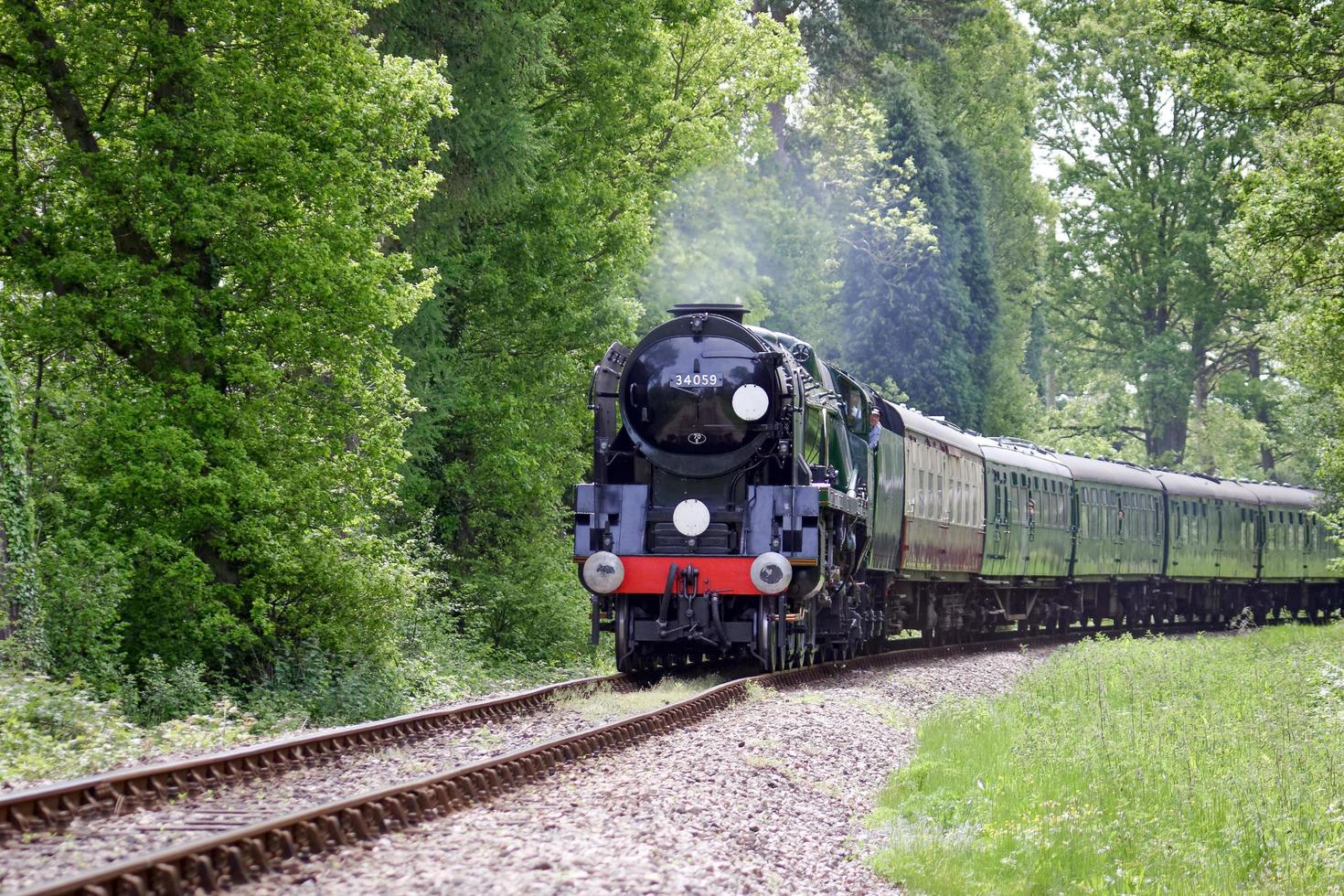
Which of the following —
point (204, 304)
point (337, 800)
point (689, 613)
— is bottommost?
point (337, 800)

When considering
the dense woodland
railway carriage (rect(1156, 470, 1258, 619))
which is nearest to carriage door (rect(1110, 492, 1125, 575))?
railway carriage (rect(1156, 470, 1258, 619))

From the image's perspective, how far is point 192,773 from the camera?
8180 mm

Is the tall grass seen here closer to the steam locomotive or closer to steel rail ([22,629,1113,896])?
steel rail ([22,629,1113,896])

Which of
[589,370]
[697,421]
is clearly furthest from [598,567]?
[589,370]

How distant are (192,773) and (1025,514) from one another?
70.9ft

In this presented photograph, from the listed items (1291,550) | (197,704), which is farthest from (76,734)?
(1291,550)

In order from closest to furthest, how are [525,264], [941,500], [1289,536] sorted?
1. [941,500]
2. [525,264]
3. [1289,536]

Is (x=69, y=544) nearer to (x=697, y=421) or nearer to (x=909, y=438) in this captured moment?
(x=697, y=421)

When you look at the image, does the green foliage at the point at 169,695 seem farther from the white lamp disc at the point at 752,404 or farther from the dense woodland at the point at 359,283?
the white lamp disc at the point at 752,404

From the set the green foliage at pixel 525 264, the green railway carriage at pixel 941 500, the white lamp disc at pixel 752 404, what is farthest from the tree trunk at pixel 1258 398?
the white lamp disc at pixel 752 404

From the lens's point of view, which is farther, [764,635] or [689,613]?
[764,635]

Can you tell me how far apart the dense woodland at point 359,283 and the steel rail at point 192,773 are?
2.84 metres

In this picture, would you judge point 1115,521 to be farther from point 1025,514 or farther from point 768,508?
point 768,508

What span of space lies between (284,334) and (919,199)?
38965 mm
